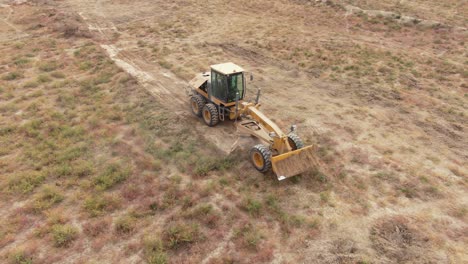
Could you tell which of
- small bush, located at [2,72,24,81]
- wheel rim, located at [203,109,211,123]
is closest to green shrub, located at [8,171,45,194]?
wheel rim, located at [203,109,211,123]

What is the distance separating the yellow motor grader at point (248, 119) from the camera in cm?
1082

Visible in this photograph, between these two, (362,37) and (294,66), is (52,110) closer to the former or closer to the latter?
(294,66)

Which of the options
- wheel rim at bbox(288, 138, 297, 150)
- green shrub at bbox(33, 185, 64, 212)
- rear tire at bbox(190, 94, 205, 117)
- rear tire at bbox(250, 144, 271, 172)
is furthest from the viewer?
rear tire at bbox(190, 94, 205, 117)

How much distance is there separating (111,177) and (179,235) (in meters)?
3.81

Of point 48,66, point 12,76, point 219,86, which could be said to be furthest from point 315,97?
point 12,76

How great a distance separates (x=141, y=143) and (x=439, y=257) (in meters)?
11.0

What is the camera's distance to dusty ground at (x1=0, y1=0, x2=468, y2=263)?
352 inches

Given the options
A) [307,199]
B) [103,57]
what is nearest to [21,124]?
[103,57]

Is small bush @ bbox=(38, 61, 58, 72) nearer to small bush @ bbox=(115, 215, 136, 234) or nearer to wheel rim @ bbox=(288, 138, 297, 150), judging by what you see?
small bush @ bbox=(115, 215, 136, 234)

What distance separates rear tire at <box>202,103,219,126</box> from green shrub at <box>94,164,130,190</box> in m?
4.21

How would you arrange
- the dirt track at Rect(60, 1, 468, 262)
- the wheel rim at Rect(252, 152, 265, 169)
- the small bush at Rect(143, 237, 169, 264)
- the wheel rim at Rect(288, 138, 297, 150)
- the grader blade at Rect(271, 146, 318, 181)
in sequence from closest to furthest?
the small bush at Rect(143, 237, 169, 264), the grader blade at Rect(271, 146, 318, 181), the wheel rim at Rect(252, 152, 265, 169), the wheel rim at Rect(288, 138, 297, 150), the dirt track at Rect(60, 1, 468, 262)

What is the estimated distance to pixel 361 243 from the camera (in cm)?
890

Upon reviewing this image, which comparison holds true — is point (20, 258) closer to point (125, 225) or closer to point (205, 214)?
point (125, 225)

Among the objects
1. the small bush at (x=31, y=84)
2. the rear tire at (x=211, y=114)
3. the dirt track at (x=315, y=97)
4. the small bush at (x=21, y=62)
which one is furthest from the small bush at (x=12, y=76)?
the rear tire at (x=211, y=114)
